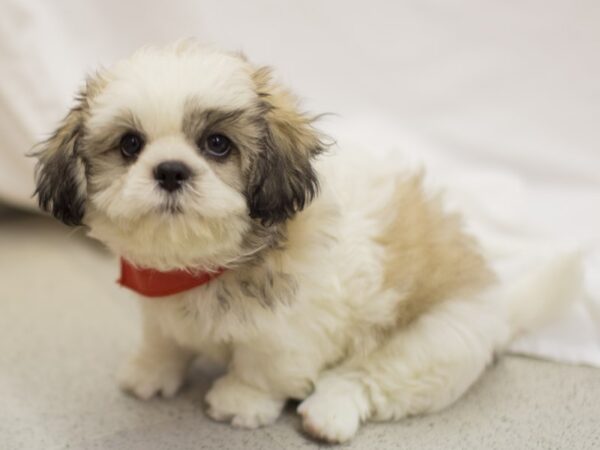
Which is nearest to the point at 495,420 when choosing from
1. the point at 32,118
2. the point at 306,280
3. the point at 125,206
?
the point at 306,280

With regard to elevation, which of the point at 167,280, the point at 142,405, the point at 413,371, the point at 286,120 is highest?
the point at 286,120

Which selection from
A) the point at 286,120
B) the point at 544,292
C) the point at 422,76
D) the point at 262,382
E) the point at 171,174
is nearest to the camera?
the point at 171,174

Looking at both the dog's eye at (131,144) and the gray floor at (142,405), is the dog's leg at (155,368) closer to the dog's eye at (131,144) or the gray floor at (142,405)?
the gray floor at (142,405)

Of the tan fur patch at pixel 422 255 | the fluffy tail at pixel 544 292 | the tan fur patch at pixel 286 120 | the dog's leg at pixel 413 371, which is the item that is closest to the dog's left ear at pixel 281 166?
the tan fur patch at pixel 286 120

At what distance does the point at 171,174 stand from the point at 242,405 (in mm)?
605

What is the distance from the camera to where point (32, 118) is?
2363 mm

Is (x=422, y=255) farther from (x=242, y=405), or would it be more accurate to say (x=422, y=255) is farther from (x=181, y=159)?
(x=181, y=159)

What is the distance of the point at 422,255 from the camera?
5.34ft

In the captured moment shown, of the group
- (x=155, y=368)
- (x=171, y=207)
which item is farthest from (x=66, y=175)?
(x=155, y=368)

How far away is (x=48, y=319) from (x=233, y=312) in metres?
0.86

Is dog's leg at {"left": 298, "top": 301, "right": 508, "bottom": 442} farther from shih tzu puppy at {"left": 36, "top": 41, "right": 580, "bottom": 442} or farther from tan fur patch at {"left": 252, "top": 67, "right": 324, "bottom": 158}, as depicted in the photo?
tan fur patch at {"left": 252, "top": 67, "right": 324, "bottom": 158}

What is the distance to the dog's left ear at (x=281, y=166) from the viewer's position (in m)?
1.34

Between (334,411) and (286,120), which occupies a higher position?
(286,120)

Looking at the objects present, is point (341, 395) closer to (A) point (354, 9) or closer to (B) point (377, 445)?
(B) point (377, 445)
